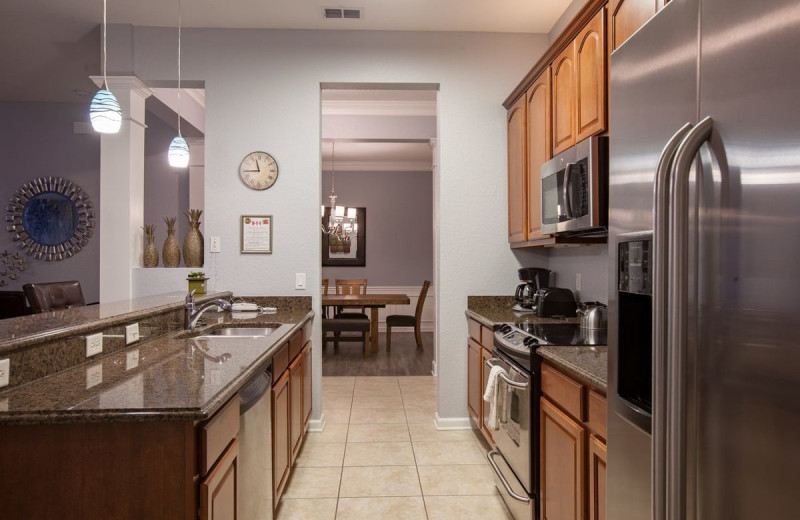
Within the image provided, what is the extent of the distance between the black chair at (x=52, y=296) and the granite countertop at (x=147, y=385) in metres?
2.40

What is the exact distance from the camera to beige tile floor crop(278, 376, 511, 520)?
252 cm

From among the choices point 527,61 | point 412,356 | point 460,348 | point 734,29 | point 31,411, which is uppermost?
point 527,61

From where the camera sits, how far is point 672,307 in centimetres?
78

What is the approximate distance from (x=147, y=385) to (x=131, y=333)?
2.36ft

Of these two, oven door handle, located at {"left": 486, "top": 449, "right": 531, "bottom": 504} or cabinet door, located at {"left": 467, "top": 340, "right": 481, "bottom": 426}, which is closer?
oven door handle, located at {"left": 486, "top": 449, "right": 531, "bottom": 504}

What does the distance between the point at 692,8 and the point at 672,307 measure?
0.50 meters

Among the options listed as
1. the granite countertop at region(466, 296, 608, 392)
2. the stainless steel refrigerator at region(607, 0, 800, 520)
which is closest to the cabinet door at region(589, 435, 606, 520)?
the granite countertop at region(466, 296, 608, 392)

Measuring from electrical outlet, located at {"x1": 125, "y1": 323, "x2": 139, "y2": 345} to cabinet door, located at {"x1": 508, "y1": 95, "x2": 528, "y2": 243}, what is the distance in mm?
2243

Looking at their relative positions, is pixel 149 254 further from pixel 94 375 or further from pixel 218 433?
pixel 218 433

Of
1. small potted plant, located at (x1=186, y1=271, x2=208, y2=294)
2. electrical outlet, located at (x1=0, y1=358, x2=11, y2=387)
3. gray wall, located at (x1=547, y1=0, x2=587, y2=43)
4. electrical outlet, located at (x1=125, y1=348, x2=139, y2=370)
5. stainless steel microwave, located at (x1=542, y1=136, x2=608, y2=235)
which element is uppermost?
gray wall, located at (x1=547, y1=0, x2=587, y2=43)

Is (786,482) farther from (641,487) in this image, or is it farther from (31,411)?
(31,411)

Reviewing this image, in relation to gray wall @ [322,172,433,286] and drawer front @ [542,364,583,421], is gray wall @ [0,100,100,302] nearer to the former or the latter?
gray wall @ [322,172,433,286]

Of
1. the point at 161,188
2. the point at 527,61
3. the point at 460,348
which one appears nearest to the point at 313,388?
the point at 460,348

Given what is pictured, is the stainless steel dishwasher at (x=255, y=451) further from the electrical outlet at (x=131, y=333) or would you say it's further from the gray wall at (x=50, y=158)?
the gray wall at (x=50, y=158)
